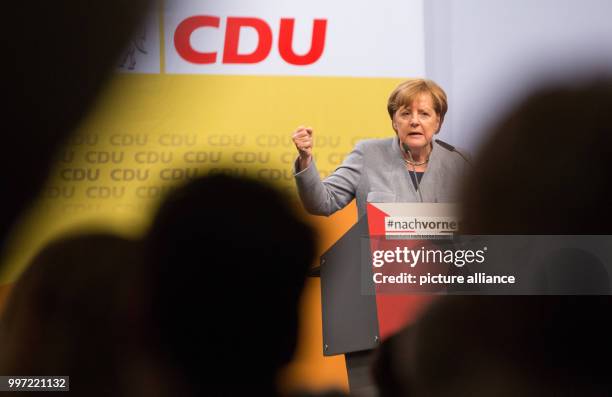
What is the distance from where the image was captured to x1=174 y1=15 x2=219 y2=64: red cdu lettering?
2598mm

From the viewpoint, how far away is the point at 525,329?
270 cm

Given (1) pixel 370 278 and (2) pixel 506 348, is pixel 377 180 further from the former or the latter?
(2) pixel 506 348

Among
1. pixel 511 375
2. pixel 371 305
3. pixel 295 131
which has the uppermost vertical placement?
pixel 295 131

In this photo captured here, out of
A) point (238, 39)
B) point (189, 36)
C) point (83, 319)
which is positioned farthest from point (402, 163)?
point (83, 319)

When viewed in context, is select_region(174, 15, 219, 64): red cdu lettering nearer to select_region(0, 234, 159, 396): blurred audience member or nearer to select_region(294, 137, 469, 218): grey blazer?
select_region(294, 137, 469, 218): grey blazer

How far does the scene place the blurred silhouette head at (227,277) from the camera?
2.60 m

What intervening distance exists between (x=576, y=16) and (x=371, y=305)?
1240 millimetres

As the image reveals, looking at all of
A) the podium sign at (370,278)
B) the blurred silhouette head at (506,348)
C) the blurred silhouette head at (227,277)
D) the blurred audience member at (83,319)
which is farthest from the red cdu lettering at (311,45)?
the blurred silhouette head at (506,348)

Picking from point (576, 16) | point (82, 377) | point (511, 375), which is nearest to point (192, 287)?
point (82, 377)

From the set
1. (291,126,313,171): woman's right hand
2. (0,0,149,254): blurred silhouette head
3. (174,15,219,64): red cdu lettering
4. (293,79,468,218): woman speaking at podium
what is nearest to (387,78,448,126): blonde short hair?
(293,79,468,218): woman speaking at podium

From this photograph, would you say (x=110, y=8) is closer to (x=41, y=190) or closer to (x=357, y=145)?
(x=41, y=190)

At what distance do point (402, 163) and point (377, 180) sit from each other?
105mm

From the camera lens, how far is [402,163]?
8.70 feet

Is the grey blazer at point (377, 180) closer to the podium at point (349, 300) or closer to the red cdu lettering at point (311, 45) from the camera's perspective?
the podium at point (349, 300)
